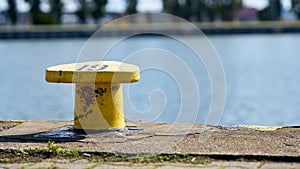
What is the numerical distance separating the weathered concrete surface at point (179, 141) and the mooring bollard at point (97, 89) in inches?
6.8

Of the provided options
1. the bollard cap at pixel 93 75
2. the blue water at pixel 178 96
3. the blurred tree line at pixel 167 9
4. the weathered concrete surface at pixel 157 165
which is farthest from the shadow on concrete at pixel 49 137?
the blurred tree line at pixel 167 9

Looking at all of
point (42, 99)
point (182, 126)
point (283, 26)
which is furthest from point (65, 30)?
Result: point (182, 126)

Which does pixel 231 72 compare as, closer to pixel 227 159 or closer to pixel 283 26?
pixel 227 159

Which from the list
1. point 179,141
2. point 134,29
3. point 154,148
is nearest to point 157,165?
point 154,148

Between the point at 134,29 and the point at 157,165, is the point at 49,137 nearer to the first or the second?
the point at 157,165

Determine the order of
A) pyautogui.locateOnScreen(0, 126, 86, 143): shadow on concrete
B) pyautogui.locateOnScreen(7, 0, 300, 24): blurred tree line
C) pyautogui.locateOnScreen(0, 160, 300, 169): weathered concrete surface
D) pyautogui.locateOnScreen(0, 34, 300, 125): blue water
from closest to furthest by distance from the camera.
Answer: pyautogui.locateOnScreen(0, 160, 300, 169): weathered concrete surface < pyautogui.locateOnScreen(0, 126, 86, 143): shadow on concrete < pyautogui.locateOnScreen(0, 34, 300, 125): blue water < pyautogui.locateOnScreen(7, 0, 300, 24): blurred tree line

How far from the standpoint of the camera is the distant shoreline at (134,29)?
82.9 m

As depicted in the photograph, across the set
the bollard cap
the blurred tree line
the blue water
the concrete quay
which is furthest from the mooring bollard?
the blurred tree line

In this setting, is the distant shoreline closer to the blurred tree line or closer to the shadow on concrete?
the blurred tree line

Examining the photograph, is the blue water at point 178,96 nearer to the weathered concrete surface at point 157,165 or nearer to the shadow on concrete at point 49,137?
the shadow on concrete at point 49,137

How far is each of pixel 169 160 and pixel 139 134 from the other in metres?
1.03

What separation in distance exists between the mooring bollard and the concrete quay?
12 cm

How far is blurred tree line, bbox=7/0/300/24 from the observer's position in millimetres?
88750

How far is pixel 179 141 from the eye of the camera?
5629 millimetres
